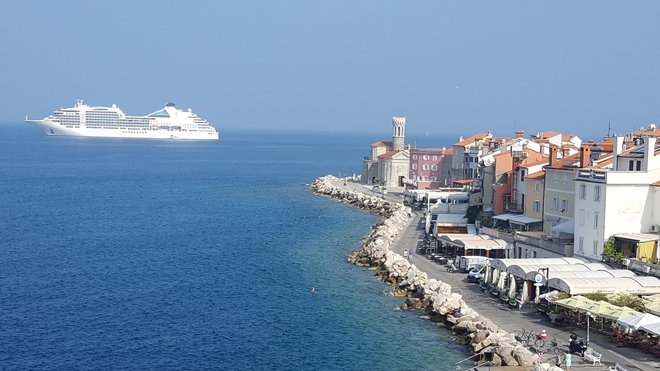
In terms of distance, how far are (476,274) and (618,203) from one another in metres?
6.73

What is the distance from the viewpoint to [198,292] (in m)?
36.9

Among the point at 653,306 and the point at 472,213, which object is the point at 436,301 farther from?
the point at 472,213

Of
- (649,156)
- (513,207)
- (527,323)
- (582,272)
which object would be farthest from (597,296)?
(513,207)

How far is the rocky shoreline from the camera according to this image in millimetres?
24281

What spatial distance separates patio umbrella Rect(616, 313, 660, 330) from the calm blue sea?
17.1ft

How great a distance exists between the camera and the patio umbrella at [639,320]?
Answer: 24.1 m

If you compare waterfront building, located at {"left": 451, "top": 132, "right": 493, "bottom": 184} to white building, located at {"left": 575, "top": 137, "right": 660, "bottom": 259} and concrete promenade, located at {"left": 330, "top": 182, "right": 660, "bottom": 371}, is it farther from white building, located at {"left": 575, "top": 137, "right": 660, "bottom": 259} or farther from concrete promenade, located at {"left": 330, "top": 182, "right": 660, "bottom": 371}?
white building, located at {"left": 575, "top": 137, "right": 660, "bottom": 259}

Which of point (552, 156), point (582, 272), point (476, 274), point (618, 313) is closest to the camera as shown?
point (618, 313)

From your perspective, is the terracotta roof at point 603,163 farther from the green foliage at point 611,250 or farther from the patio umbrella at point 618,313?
the patio umbrella at point 618,313

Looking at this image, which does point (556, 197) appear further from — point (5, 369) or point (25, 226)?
point (25, 226)

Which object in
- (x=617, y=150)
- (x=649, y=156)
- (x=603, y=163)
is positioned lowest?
(x=603, y=163)

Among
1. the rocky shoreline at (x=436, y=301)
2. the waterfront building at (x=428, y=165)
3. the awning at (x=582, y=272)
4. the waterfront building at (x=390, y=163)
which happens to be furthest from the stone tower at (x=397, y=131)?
the awning at (x=582, y=272)

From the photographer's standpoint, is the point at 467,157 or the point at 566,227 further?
the point at 467,157

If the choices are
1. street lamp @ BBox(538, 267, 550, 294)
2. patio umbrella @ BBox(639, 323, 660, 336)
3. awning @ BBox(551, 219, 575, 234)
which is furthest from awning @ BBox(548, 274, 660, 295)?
awning @ BBox(551, 219, 575, 234)
